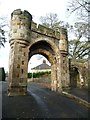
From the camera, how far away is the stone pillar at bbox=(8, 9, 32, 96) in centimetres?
1483

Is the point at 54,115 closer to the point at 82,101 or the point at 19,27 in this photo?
the point at 82,101

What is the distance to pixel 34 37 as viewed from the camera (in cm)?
1691

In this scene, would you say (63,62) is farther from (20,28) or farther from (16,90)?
(16,90)

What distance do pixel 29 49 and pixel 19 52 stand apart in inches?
55.4

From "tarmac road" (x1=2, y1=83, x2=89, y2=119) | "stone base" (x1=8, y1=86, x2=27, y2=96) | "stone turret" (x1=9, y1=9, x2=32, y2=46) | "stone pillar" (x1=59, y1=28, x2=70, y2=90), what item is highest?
"stone turret" (x1=9, y1=9, x2=32, y2=46)

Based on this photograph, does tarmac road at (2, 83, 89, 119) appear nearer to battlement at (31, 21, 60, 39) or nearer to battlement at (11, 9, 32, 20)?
battlement at (31, 21, 60, 39)

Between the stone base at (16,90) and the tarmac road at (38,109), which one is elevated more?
the stone base at (16,90)

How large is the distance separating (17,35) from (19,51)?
1.29 meters

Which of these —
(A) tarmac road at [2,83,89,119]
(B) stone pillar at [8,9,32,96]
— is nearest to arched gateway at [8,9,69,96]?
(B) stone pillar at [8,9,32,96]

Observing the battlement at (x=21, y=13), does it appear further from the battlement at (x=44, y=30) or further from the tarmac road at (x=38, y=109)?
the tarmac road at (x=38, y=109)

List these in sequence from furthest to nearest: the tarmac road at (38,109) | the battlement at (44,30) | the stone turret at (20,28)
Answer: the battlement at (44,30)
the stone turret at (20,28)
the tarmac road at (38,109)

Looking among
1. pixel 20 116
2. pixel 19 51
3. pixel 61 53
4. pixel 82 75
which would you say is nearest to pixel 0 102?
pixel 20 116

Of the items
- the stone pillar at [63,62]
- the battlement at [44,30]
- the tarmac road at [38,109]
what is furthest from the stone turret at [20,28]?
the tarmac road at [38,109]

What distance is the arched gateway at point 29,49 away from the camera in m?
15.0
